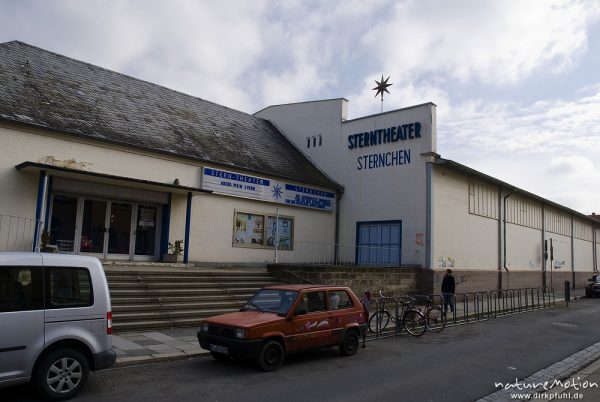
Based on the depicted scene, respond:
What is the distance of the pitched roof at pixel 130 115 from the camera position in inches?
619

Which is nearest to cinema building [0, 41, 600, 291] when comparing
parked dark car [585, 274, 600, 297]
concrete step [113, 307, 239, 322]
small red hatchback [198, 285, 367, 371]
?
parked dark car [585, 274, 600, 297]

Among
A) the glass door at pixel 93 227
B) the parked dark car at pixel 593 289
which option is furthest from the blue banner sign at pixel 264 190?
the parked dark car at pixel 593 289

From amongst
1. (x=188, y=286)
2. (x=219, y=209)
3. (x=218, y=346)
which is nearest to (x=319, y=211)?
(x=219, y=209)

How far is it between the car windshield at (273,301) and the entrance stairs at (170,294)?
3.26 metres

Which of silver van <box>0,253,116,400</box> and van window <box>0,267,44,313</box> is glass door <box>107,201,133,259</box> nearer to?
silver van <box>0,253,116,400</box>

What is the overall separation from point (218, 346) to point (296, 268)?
28.1 feet

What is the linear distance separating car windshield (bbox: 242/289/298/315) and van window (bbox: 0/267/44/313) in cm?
408

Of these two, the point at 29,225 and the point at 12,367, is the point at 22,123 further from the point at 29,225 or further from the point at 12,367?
the point at 12,367

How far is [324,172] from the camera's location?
2464 centimetres

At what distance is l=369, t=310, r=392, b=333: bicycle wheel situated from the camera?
13109 millimetres

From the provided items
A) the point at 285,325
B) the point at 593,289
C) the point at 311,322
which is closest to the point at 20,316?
the point at 285,325

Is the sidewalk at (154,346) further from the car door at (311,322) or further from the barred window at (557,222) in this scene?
the barred window at (557,222)

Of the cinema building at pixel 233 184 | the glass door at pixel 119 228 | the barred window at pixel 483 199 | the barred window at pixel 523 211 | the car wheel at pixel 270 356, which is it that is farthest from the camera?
the barred window at pixel 523 211

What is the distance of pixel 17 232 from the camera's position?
14.2 meters
